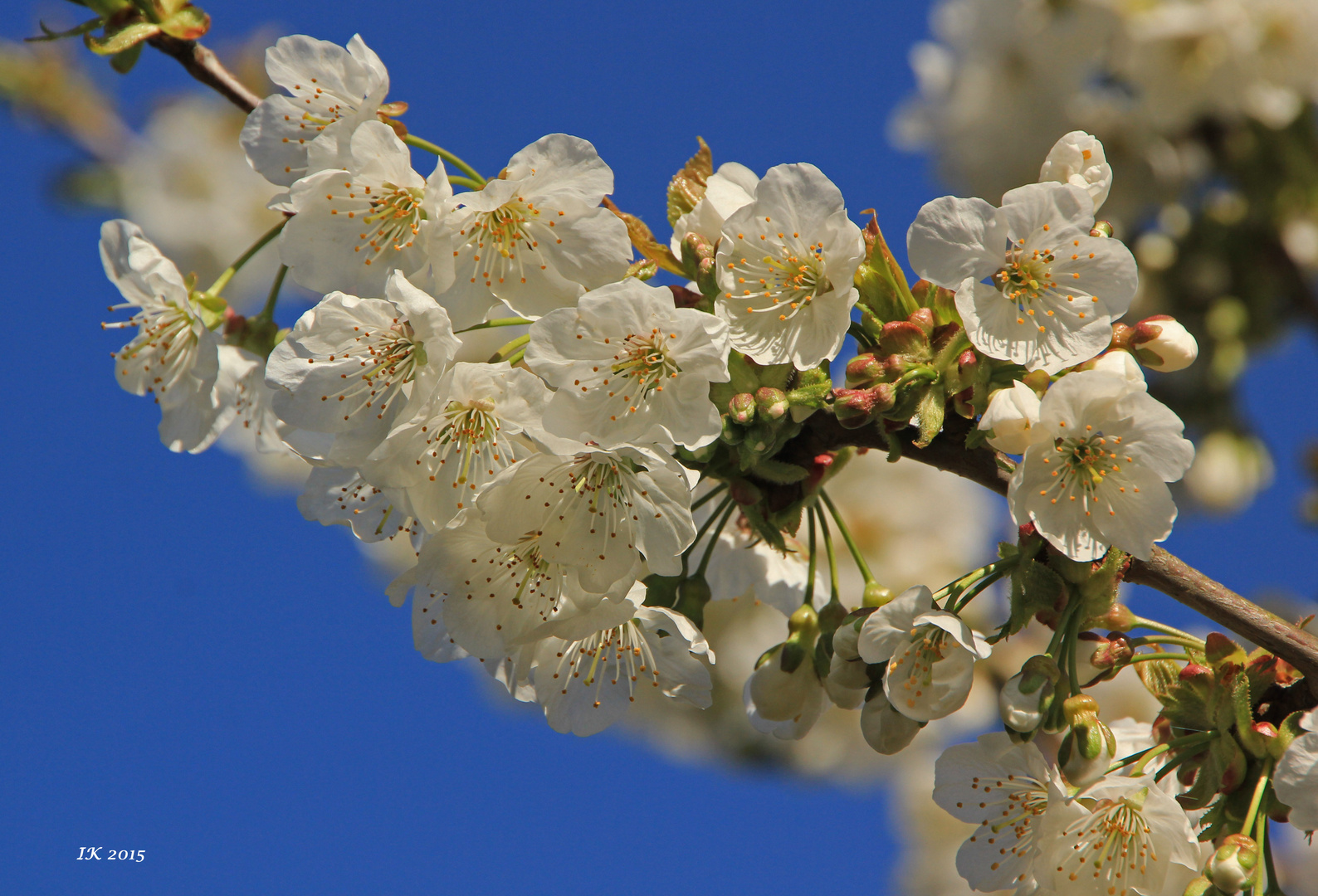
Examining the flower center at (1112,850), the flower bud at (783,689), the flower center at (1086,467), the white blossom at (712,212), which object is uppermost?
the white blossom at (712,212)

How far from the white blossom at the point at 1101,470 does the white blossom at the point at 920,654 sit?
236 mm

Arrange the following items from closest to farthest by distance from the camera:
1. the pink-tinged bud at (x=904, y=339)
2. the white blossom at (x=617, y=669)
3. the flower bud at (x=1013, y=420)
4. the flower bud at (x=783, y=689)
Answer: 1. the flower bud at (x=1013, y=420)
2. the pink-tinged bud at (x=904, y=339)
3. the white blossom at (x=617, y=669)
4. the flower bud at (x=783, y=689)

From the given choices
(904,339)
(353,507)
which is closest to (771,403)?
(904,339)

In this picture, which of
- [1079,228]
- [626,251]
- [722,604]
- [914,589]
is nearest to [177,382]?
[626,251]

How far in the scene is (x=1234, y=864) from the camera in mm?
1750

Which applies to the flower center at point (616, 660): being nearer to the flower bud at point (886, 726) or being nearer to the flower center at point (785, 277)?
the flower bud at point (886, 726)

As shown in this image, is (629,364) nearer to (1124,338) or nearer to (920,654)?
(920,654)

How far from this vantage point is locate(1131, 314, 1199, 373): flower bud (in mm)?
1833

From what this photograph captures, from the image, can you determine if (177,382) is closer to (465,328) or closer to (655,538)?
(465,328)

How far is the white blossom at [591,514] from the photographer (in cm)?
175

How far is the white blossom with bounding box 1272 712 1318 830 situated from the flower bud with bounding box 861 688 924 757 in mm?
590

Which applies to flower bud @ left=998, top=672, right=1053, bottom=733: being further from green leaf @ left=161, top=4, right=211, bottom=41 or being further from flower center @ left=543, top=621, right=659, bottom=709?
green leaf @ left=161, top=4, right=211, bottom=41

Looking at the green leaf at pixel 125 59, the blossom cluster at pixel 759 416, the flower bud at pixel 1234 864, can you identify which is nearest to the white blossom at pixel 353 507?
the blossom cluster at pixel 759 416

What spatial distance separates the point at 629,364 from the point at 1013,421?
624 mm
